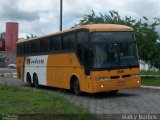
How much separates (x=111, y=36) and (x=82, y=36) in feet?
4.47

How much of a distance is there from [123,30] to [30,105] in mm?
7826

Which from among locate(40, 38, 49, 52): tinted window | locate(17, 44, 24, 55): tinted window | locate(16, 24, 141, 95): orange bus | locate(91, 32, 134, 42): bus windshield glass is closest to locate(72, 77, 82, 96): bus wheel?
locate(16, 24, 141, 95): orange bus

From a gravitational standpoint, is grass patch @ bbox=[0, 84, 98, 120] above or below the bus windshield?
below

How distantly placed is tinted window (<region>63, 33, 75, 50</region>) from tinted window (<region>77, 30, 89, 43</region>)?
63cm

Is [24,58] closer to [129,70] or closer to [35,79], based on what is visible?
[35,79]

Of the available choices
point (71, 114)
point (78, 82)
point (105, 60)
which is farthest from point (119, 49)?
point (71, 114)

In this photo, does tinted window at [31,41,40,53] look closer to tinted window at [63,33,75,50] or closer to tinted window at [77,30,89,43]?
tinted window at [63,33,75,50]

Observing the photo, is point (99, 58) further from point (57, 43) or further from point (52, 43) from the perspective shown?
point (52, 43)

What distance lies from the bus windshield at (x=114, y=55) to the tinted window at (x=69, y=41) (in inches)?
85.8

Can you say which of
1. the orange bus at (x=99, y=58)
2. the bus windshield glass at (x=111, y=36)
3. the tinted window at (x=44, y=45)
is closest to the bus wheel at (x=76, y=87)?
the orange bus at (x=99, y=58)

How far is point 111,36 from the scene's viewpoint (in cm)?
2097

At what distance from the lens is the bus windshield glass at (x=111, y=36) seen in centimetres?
2070

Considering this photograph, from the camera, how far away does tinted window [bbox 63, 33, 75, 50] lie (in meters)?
22.4

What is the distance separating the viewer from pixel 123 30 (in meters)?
21.3
